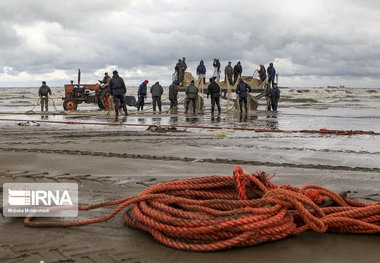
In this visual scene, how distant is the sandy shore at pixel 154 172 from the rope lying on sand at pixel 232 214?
3.0 inches

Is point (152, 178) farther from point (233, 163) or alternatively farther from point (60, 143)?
point (60, 143)

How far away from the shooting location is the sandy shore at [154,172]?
2.42 m

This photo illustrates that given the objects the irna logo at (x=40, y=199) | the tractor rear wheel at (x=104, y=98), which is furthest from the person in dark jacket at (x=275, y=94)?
the irna logo at (x=40, y=199)

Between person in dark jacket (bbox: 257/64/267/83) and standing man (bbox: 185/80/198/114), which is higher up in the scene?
person in dark jacket (bbox: 257/64/267/83)

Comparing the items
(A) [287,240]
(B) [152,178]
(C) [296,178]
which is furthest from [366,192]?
(B) [152,178]

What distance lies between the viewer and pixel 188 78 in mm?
23156

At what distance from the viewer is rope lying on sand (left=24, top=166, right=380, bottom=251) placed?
2.50 metres

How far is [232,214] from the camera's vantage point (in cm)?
262

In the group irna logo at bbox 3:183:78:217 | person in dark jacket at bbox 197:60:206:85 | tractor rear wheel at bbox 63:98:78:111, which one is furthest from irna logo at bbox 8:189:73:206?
person in dark jacket at bbox 197:60:206:85

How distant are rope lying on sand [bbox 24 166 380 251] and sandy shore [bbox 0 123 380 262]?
8 centimetres

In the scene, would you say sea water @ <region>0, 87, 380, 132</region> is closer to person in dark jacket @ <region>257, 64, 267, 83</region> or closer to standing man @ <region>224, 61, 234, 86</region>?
person in dark jacket @ <region>257, 64, 267, 83</region>

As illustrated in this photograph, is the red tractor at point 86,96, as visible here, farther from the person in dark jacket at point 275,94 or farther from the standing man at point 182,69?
the person in dark jacket at point 275,94

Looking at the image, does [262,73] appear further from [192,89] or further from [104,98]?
[104,98]

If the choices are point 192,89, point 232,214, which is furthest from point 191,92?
point 232,214
